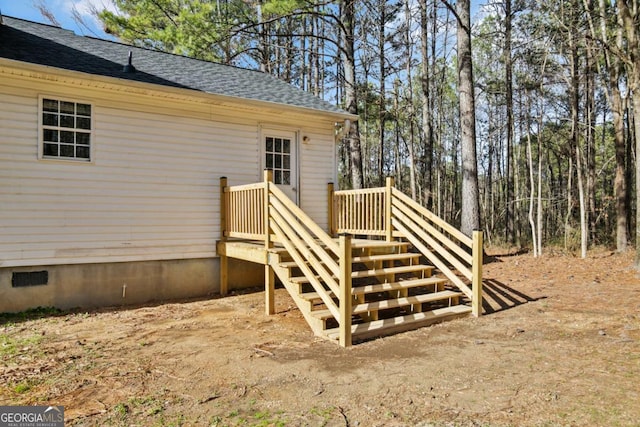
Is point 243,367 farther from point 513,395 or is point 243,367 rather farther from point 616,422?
point 616,422

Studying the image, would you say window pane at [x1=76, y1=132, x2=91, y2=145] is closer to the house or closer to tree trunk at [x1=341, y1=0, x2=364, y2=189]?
the house

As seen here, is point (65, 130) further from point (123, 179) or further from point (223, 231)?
point (223, 231)

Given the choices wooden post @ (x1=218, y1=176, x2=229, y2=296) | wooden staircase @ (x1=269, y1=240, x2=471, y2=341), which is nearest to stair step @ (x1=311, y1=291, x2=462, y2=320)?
wooden staircase @ (x1=269, y1=240, x2=471, y2=341)

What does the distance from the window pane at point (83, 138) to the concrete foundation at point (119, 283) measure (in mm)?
1896

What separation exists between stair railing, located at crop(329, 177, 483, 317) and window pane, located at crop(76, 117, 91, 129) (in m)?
4.45

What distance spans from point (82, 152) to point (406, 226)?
526 cm

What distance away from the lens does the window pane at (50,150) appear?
576cm

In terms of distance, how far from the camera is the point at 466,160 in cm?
956

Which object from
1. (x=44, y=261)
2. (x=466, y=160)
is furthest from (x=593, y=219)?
(x=44, y=261)

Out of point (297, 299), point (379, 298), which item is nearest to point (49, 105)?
point (297, 299)

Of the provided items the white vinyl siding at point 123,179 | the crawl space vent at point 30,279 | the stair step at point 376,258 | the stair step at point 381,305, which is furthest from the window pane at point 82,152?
the stair step at point 381,305

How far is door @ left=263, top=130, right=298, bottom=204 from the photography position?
777 centimetres

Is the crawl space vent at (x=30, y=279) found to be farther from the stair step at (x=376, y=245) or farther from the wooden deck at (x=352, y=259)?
the stair step at (x=376, y=245)

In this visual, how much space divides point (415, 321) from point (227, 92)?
17.1 ft
